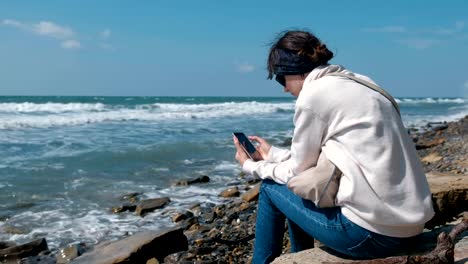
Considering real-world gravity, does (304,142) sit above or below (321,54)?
below

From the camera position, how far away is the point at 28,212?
7.14 meters

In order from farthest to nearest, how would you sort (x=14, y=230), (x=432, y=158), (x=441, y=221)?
(x=432, y=158) → (x=14, y=230) → (x=441, y=221)

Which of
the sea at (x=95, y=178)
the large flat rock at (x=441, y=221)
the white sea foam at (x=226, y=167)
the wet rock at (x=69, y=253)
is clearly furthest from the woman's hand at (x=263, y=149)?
the white sea foam at (x=226, y=167)

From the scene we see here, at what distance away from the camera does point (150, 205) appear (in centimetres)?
753

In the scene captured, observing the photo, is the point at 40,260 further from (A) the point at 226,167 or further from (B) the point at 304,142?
(A) the point at 226,167

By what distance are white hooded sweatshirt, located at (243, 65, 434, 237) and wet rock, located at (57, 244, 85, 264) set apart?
3.68m

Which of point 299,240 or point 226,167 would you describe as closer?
point 299,240

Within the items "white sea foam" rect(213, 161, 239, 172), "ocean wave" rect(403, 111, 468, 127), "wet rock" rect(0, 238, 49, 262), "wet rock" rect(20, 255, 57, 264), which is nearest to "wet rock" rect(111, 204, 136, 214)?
"wet rock" rect(0, 238, 49, 262)

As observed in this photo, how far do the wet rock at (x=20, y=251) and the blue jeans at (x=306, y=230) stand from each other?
3322 mm

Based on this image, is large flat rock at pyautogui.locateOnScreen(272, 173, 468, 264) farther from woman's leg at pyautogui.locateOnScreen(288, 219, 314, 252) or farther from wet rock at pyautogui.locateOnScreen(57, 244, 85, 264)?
wet rock at pyautogui.locateOnScreen(57, 244, 85, 264)

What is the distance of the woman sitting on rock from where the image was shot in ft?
8.13

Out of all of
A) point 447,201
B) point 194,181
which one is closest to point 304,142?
point 447,201

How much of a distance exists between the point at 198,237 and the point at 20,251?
1966mm

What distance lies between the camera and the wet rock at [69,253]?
5.41 metres
